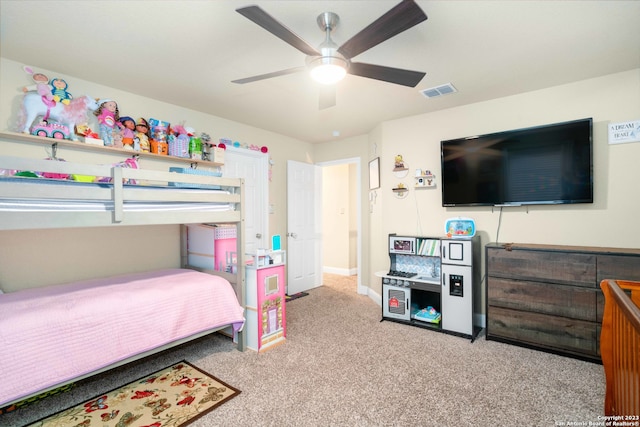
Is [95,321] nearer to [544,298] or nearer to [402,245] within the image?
[402,245]

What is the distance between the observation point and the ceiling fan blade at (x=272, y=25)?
1.31m

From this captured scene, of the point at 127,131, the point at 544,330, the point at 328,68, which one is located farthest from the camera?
the point at 127,131

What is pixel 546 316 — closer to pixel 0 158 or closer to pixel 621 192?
pixel 621 192

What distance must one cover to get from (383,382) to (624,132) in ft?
9.61

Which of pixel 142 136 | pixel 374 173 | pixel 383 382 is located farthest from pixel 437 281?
pixel 142 136

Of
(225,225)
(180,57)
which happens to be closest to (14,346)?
(225,225)

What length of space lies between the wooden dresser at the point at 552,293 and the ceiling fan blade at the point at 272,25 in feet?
8.03

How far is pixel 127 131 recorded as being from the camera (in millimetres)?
2898

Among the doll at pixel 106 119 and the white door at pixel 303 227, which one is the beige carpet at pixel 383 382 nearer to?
the white door at pixel 303 227

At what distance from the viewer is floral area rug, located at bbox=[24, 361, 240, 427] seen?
→ 5.91 ft

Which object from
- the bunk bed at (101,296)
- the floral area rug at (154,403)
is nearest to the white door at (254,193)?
the bunk bed at (101,296)

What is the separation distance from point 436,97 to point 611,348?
2.46 m

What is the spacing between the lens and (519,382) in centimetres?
217

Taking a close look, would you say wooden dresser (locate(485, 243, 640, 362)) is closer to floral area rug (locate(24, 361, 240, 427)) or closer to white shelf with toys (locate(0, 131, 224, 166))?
floral area rug (locate(24, 361, 240, 427))
